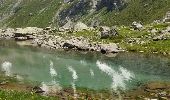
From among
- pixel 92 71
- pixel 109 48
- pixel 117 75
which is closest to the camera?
pixel 117 75

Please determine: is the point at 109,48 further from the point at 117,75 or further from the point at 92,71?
the point at 117,75

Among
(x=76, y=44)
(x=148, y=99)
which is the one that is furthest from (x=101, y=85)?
(x=76, y=44)

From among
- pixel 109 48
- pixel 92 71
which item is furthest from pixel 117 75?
pixel 109 48

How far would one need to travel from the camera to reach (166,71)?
94.6 meters

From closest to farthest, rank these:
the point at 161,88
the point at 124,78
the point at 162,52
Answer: the point at 161,88 < the point at 124,78 < the point at 162,52

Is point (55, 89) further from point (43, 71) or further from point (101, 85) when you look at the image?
point (43, 71)

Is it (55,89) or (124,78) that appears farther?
(124,78)

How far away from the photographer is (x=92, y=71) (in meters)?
94.4

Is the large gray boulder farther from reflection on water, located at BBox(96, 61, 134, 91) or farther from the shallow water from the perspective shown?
reflection on water, located at BBox(96, 61, 134, 91)

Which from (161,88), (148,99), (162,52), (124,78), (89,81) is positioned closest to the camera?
(148,99)

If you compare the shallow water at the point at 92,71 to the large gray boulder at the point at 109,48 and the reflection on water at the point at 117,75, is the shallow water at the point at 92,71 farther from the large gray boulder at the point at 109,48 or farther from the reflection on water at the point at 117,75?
the large gray boulder at the point at 109,48

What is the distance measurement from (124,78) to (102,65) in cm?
2208

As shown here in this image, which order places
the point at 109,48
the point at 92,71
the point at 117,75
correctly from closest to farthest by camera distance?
the point at 117,75 < the point at 92,71 < the point at 109,48

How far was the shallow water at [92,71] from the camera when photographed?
3014 inches
